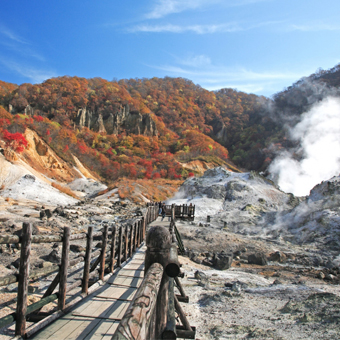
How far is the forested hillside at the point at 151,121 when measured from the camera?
5016 centimetres

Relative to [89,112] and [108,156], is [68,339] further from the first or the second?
[89,112]

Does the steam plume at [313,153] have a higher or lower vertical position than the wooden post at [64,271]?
higher

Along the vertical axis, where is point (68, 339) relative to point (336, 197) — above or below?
below

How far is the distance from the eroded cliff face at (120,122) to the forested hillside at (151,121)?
0.71 feet

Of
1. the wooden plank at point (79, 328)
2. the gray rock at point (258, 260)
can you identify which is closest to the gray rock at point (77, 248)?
the wooden plank at point (79, 328)

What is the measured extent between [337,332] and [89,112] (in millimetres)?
63467

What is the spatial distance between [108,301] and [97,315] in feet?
1.95

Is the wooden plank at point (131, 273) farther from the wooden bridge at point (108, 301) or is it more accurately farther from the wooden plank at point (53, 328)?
the wooden plank at point (53, 328)

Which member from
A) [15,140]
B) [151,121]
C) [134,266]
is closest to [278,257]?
[134,266]

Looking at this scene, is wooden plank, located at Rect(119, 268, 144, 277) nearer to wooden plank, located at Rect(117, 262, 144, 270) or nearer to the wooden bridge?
the wooden bridge

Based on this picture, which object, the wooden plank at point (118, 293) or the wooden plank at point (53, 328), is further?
the wooden plank at point (118, 293)

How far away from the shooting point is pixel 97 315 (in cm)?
371

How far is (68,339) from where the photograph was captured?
3.00 meters

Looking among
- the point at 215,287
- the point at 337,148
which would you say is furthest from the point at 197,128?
the point at 215,287
